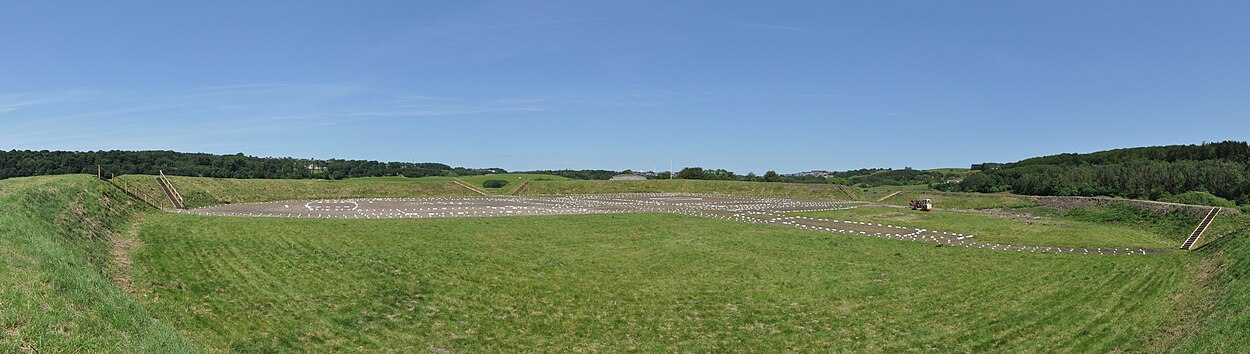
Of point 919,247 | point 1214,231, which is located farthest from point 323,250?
point 1214,231

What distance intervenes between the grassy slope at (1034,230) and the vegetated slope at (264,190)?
158ft

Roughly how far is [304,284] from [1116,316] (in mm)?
24943

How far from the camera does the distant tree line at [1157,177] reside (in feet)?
209

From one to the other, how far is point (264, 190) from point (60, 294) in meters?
57.0

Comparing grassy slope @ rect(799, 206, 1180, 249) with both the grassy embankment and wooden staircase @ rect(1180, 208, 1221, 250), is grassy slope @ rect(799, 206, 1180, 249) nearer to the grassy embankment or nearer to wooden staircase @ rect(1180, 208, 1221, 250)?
wooden staircase @ rect(1180, 208, 1221, 250)

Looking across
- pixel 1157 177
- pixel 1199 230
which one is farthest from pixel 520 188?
pixel 1157 177

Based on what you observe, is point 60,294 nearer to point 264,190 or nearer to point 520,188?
point 264,190

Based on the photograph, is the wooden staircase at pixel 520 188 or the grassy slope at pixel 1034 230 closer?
the grassy slope at pixel 1034 230

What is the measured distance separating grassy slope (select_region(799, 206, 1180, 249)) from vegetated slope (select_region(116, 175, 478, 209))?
48.1 meters

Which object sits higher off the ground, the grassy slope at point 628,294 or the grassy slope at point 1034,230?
the grassy slope at point 1034,230

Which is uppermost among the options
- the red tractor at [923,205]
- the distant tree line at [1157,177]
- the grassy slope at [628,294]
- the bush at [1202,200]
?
the distant tree line at [1157,177]

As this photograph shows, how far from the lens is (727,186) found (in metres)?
91.1

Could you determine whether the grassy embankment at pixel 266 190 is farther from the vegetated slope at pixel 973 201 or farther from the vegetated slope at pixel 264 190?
the vegetated slope at pixel 973 201

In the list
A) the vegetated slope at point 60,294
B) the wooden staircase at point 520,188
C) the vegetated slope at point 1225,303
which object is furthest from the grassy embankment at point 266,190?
the vegetated slope at point 1225,303
